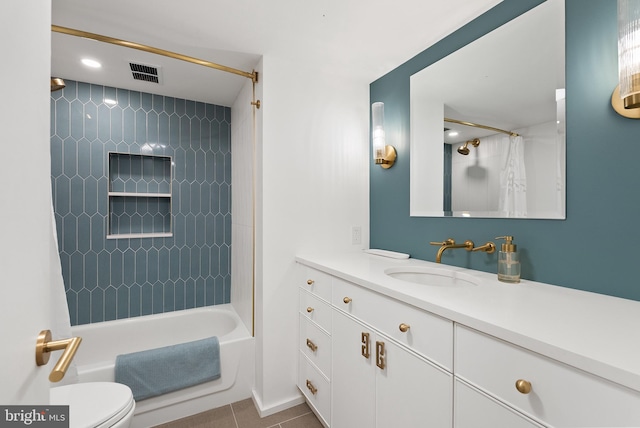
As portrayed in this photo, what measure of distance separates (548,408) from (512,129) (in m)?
1.10

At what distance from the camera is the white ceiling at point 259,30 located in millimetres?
1388

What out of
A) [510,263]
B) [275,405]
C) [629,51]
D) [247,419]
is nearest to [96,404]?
[247,419]

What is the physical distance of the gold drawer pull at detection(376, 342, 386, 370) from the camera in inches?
43.7

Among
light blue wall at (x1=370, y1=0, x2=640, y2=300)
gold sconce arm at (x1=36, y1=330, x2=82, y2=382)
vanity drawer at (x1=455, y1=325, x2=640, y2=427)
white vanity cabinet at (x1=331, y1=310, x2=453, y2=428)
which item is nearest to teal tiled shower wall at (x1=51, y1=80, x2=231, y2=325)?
white vanity cabinet at (x1=331, y1=310, x2=453, y2=428)

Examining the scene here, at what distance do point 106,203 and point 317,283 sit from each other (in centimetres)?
197

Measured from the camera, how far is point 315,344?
162cm

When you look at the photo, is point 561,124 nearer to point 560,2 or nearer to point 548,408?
point 560,2

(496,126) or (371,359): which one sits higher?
(496,126)

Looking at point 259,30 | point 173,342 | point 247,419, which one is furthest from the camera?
point 173,342

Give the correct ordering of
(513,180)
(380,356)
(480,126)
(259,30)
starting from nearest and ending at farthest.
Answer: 1. (380,356)
2. (513,180)
3. (480,126)
4. (259,30)

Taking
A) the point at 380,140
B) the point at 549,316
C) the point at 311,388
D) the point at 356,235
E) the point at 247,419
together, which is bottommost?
the point at 247,419

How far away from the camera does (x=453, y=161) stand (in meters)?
1.58

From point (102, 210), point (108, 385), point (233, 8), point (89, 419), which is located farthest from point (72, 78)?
point (89, 419)

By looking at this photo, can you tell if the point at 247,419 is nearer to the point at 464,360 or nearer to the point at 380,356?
the point at 380,356
